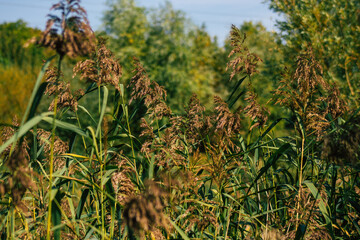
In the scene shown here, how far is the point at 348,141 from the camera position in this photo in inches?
44.9

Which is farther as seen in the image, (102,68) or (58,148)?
(58,148)

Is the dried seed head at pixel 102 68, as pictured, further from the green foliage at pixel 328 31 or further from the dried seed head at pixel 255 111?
the green foliage at pixel 328 31

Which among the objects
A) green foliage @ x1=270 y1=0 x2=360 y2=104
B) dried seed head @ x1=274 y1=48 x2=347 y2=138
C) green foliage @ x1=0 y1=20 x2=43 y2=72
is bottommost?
green foliage @ x1=0 y1=20 x2=43 y2=72

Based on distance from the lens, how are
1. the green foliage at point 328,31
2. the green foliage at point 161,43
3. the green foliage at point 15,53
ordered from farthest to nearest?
the green foliage at point 15,53
the green foliage at point 161,43
the green foliage at point 328,31

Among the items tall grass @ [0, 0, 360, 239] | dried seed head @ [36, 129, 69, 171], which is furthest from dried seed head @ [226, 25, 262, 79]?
dried seed head @ [36, 129, 69, 171]

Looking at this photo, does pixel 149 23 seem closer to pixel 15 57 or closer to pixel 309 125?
pixel 15 57

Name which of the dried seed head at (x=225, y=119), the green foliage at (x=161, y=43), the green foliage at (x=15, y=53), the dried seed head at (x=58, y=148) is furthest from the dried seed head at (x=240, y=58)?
the green foliage at (x=15, y=53)

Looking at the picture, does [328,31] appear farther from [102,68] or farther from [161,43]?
[161,43]

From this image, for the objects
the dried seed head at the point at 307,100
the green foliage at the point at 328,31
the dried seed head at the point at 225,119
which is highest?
the green foliage at the point at 328,31

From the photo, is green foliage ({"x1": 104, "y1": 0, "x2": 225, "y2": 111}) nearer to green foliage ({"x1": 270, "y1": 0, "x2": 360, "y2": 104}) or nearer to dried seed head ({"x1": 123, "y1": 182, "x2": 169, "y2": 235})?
green foliage ({"x1": 270, "y1": 0, "x2": 360, "y2": 104})

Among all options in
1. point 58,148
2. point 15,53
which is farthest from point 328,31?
point 15,53

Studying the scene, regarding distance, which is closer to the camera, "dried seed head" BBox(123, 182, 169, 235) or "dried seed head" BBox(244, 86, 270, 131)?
"dried seed head" BBox(123, 182, 169, 235)

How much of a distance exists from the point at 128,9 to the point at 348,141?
16150 mm

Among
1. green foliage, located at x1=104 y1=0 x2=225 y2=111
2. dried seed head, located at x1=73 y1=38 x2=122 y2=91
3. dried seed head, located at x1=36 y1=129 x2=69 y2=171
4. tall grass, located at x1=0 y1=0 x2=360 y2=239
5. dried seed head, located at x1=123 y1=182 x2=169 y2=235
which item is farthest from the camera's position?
green foliage, located at x1=104 y1=0 x2=225 y2=111
